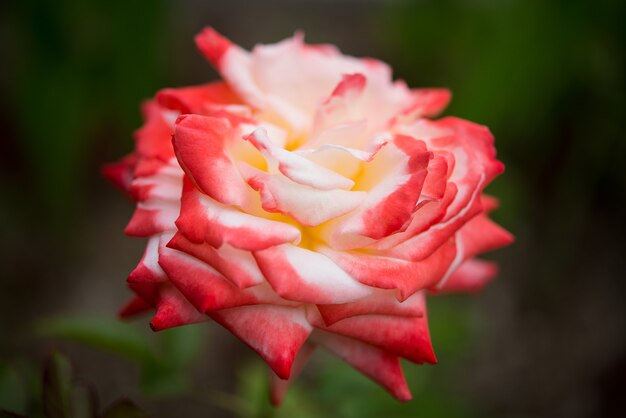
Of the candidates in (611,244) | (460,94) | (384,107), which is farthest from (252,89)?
(611,244)

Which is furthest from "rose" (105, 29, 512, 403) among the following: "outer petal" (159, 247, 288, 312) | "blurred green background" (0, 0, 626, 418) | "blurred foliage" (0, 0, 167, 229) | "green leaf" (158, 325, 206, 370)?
"blurred foliage" (0, 0, 167, 229)

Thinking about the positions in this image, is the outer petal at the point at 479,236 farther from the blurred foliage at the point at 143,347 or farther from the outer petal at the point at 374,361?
the blurred foliage at the point at 143,347

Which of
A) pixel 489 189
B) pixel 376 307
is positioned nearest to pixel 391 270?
pixel 376 307

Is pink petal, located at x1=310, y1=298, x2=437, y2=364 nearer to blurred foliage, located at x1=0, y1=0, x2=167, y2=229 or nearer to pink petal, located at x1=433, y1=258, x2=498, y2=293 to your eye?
pink petal, located at x1=433, y1=258, x2=498, y2=293

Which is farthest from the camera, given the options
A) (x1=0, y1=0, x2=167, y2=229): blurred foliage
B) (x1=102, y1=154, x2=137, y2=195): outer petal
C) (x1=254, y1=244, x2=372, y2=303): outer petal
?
(x1=0, y1=0, x2=167, y2=229): blurred foliage

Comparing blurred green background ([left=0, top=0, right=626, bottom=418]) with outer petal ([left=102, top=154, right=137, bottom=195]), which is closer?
outer petal ([left=102, top=154, right=137, bottom=195])

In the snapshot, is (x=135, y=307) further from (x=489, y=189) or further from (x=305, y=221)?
(x=489, y=189)

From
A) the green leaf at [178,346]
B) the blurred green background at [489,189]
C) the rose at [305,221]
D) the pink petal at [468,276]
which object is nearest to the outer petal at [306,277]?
the rose at [305,221]
